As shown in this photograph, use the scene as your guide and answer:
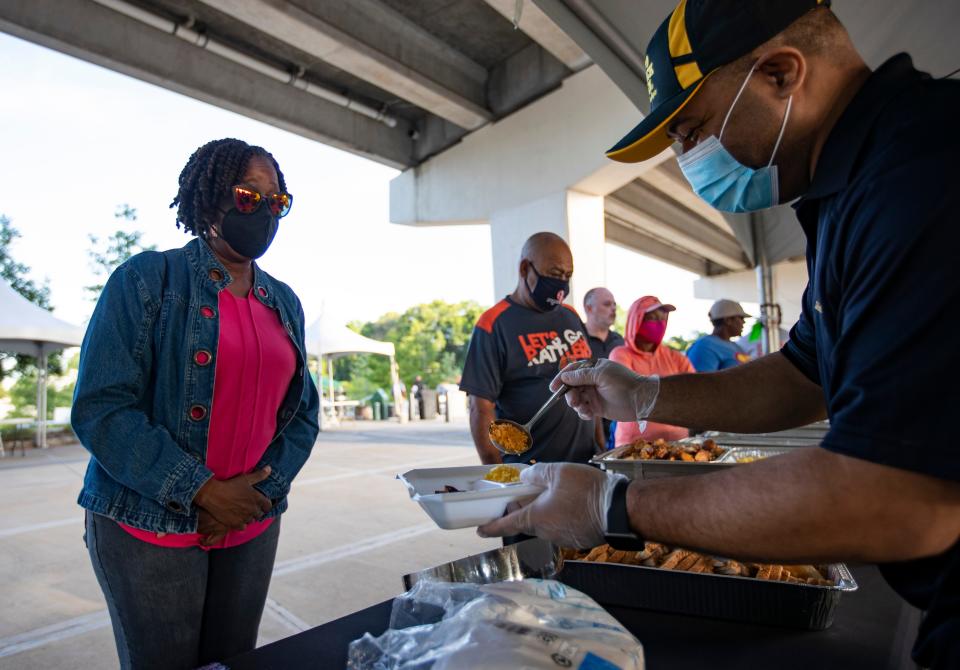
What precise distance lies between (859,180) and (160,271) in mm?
1496

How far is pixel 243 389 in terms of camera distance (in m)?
1.55

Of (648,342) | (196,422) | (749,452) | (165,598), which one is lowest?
(165,598)

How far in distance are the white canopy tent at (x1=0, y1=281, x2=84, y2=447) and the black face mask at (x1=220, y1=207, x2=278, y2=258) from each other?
11.4m

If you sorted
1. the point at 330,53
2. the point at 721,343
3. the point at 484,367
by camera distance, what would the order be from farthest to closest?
the point at 330,53, the point at 721,343, the point at 484,367

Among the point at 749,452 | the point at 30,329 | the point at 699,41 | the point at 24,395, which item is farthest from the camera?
the point at 24,395

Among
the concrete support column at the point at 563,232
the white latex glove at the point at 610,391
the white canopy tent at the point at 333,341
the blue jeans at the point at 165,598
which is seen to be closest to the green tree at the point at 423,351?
the white canopy tent at the point at 333,341

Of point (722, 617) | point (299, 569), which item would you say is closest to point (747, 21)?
point (722, 617)

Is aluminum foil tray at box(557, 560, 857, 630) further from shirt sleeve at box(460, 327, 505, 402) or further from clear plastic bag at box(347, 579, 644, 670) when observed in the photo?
shirt sleeve at box(460, 327, 505, 402)

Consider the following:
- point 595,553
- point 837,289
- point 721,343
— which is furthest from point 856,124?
point 721,343

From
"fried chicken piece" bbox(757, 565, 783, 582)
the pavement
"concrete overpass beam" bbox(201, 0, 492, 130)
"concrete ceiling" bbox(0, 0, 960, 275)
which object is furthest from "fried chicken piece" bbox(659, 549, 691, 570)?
"concrete overpass beam" bbox(201, 0, 492, 130)

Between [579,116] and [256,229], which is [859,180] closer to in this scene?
[256,229]

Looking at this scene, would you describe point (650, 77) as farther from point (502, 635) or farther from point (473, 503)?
point (502, 635)

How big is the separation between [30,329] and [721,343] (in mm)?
11979

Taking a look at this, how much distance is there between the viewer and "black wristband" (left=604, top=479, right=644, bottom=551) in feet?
3.06
